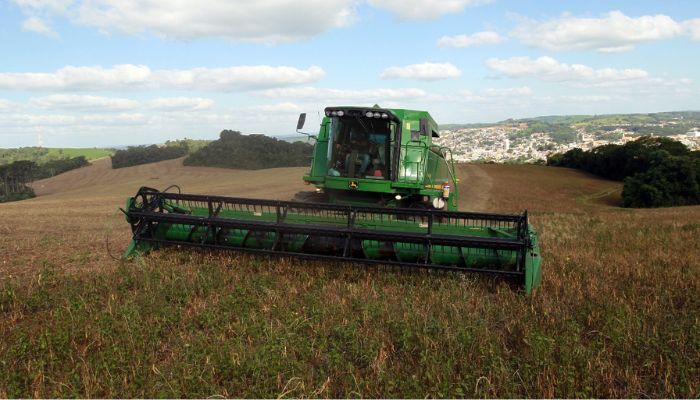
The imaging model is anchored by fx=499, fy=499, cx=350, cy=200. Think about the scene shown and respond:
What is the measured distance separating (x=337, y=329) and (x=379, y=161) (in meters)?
5.56

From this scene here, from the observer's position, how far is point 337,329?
3.76 meters

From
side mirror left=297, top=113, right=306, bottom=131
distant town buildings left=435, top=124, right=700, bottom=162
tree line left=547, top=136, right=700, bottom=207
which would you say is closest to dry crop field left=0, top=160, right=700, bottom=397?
side mirror left=297, top=113, right=306, bottom=131

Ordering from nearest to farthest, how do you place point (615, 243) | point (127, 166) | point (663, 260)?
point (663, 260), point (615, 243), point (127, 166)

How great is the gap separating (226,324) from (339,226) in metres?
2.13

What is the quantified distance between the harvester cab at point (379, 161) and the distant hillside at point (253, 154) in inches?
1511

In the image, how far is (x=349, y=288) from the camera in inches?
192

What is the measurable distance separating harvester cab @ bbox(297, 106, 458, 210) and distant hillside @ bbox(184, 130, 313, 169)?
1511 inches

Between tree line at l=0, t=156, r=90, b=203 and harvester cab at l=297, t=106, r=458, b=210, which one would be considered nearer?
harvester cab at l=297, t=106, r=458, b=210

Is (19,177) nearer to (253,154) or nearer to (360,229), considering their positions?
(253,154)

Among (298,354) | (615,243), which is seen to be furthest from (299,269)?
(615,243)

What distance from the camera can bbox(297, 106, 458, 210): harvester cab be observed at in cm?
880

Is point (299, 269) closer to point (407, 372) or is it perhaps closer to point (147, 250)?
point (147, 250)

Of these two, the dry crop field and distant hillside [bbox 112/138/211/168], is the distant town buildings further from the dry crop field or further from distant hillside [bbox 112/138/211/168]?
the dry crop field

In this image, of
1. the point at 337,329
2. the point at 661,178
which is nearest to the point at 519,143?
the point at 661,178
